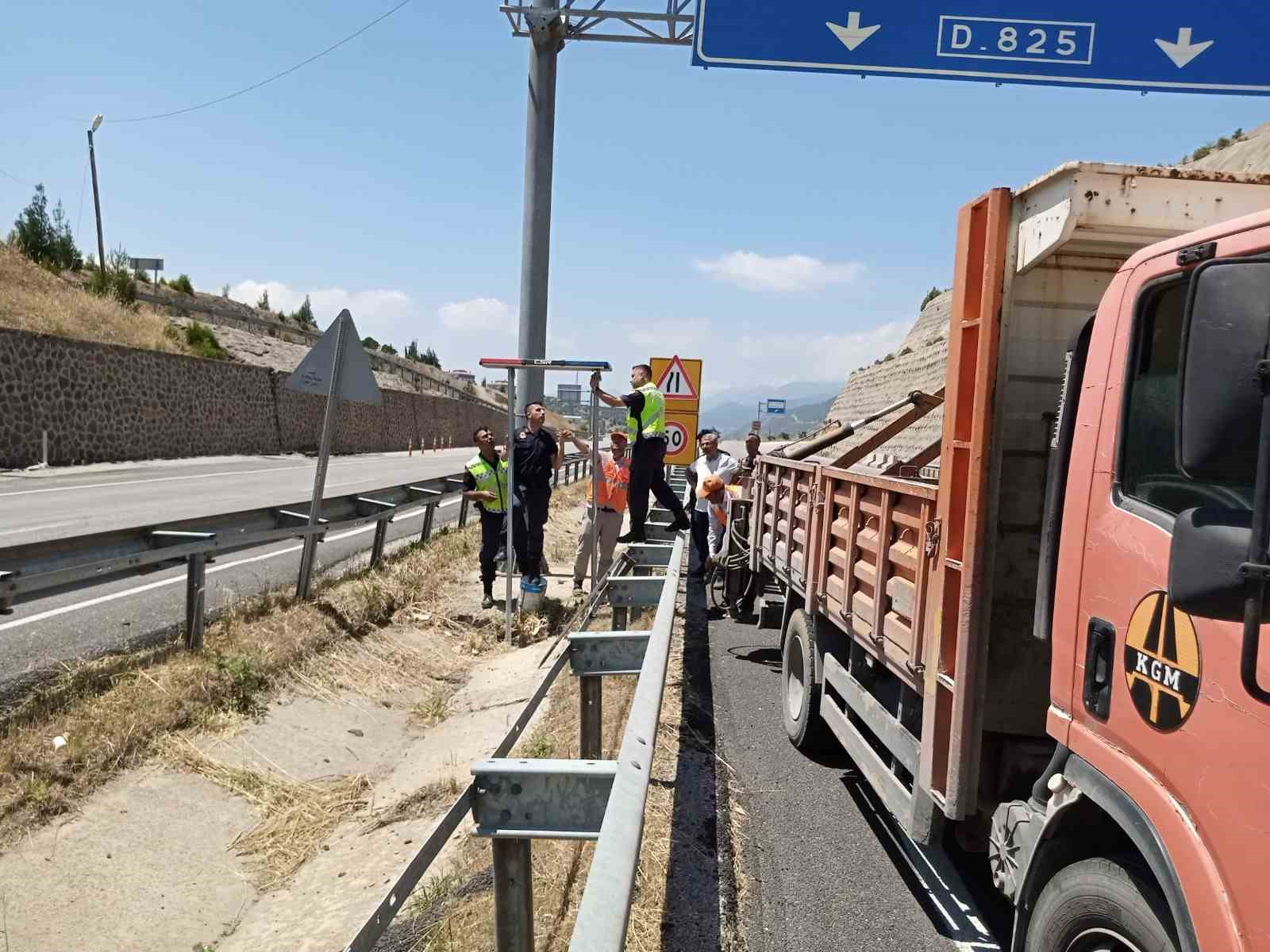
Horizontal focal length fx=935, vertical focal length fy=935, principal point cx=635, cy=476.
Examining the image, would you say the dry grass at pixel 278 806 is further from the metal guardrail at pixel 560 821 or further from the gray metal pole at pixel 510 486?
the gray metal pole at pixel 510 486

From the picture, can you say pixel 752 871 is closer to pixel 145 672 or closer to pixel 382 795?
pixel 382 795

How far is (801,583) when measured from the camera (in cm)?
576

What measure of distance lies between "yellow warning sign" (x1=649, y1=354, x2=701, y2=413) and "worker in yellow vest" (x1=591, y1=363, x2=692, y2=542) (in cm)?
437

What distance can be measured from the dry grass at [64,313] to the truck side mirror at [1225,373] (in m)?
26.8

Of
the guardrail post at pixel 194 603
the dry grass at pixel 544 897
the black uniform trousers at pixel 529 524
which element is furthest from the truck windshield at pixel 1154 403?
the black uniform trousers at pixel 529 524

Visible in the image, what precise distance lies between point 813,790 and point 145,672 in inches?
157

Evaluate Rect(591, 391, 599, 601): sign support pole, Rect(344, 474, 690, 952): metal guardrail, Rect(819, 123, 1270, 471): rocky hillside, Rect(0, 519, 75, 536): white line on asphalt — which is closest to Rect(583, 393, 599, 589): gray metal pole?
Rect(591, 391, 599, 601): sign support pole

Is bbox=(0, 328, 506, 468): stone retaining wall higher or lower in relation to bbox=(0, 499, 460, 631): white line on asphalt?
higher

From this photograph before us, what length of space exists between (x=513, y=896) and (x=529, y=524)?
20.5ft

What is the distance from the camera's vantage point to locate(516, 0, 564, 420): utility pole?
9859 mm

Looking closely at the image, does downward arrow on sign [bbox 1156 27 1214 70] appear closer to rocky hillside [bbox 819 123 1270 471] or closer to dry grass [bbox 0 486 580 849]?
rocky hillside [bbox 819 123 1270 471]

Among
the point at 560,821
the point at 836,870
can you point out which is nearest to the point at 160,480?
the point at 836,870

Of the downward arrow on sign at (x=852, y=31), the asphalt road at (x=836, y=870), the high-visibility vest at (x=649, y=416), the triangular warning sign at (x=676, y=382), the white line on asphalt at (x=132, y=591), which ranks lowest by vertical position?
the asphalt road at (x=836, y=870)

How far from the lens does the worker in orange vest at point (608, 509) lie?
10117 millimetres
